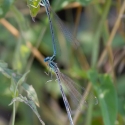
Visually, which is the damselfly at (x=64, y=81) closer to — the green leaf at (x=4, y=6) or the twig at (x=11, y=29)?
the green leaf at (x=4, y=6)

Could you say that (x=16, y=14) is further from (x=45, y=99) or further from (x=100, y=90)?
(x=45, y=99)

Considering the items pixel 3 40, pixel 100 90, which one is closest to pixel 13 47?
pixel 3 40

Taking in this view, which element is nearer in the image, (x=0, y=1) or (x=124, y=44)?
(x=0, y=1)

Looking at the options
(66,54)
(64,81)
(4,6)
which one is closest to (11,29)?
(66,54)

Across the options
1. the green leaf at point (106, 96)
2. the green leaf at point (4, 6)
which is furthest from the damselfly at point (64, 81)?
the green leaf at point (4, 6)

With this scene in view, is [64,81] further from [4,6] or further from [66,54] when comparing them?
[66,54]

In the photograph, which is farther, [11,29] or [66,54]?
[66,54]
